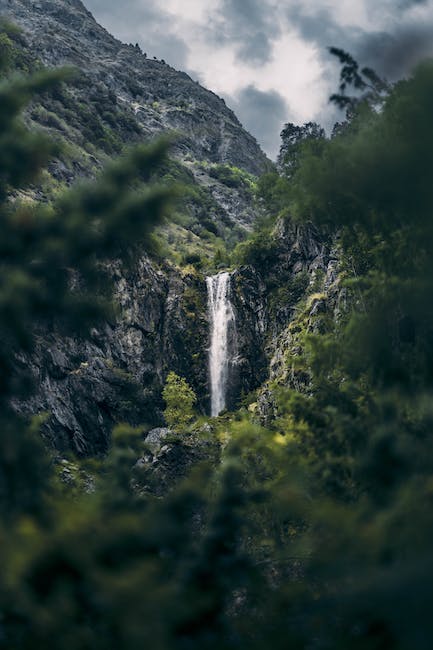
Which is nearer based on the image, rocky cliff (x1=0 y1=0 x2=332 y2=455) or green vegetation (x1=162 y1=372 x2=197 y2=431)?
rocky cliff (x1=0 y1=0 x2=332 y2=455)

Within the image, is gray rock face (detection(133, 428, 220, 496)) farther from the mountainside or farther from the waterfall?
the mountainside

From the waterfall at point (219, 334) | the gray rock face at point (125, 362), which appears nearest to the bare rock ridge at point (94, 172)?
the gray rock face at point (125, 362)

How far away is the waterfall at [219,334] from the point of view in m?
42.2

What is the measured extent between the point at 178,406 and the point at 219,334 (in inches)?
376

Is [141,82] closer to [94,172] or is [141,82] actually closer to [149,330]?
[94,172]

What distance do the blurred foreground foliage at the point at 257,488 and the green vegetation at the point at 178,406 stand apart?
68.4ft

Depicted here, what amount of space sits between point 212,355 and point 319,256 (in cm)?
1082

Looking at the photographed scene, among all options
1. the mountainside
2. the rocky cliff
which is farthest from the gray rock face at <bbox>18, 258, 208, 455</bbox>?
the mountainside

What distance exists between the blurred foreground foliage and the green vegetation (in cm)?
2084

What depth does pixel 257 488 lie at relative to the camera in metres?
11.2

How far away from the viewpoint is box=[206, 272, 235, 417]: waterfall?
42156mm

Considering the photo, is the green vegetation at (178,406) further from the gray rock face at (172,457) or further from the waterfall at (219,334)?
the waterfall at (219,334)

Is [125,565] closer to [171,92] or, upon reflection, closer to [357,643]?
[357,643]

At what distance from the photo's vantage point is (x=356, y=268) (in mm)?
23047
